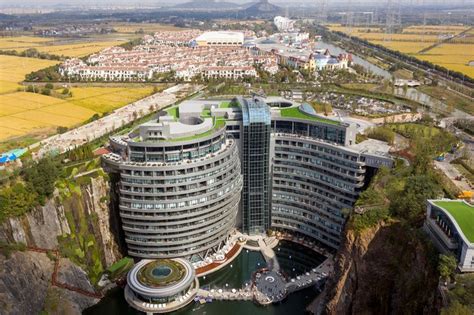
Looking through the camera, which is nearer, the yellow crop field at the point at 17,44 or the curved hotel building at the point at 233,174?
the curved hotel building at the point at 233,174

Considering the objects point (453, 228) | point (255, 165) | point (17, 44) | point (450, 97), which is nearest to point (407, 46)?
point (450, 97)

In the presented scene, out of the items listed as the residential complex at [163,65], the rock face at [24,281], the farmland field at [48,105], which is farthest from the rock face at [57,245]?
the residential complex at [163,65]

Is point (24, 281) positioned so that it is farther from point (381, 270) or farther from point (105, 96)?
point (105, 96)

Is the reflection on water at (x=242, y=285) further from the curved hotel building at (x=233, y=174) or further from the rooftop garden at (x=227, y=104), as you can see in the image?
the rooftop garden at (x=227, y=104)

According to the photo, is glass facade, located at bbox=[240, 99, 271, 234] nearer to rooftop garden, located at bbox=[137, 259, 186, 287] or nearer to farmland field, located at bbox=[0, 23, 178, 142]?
rooftop garden, located at bbox=[137, 259, 186, 287]

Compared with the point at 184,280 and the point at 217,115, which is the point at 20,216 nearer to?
the point at 184,280
